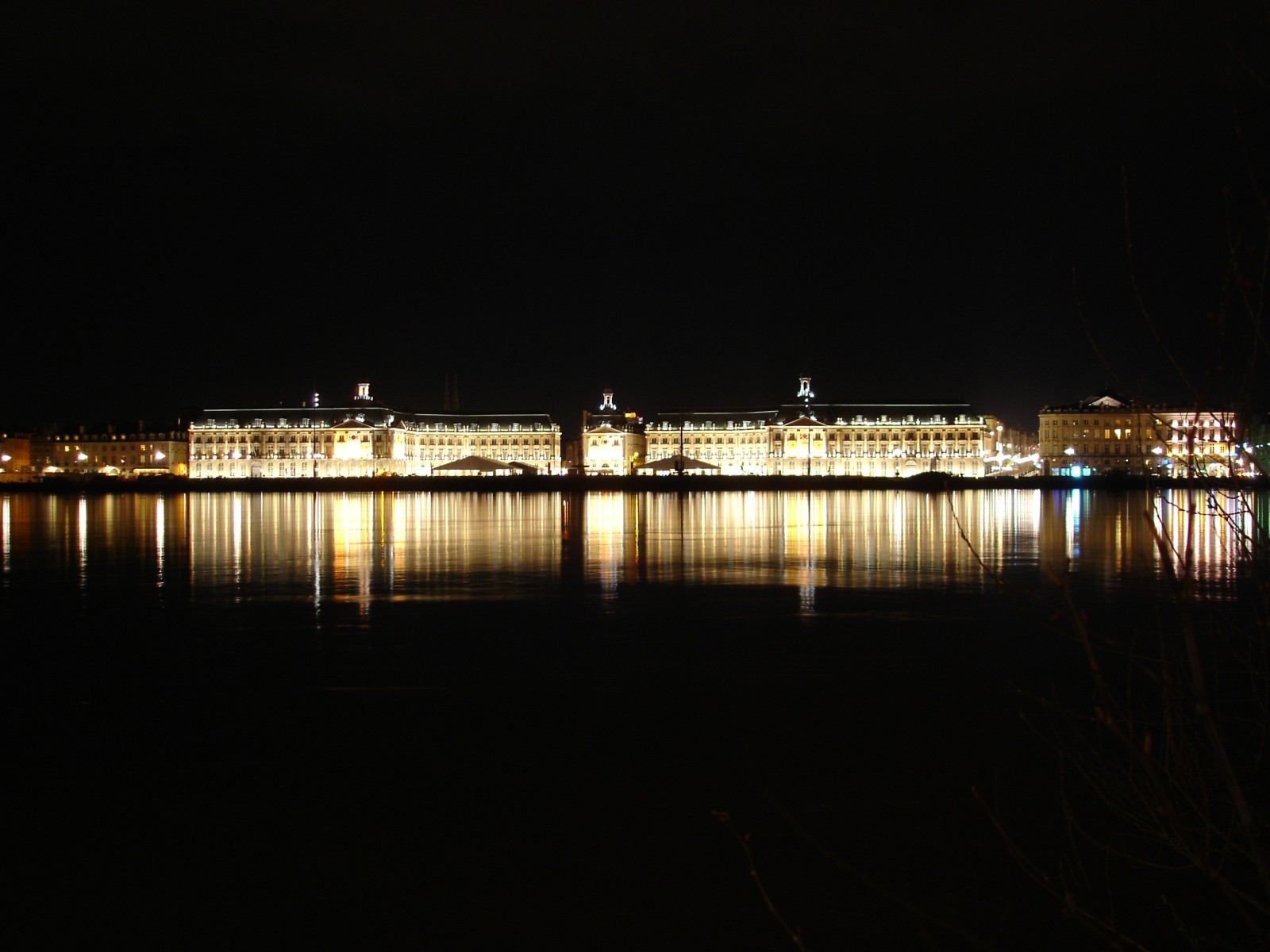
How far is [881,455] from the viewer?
455 ft

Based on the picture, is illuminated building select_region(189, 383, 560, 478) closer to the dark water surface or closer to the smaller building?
the smaller building

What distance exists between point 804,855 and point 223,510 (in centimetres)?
5351

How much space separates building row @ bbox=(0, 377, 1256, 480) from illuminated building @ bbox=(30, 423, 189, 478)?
0.18m

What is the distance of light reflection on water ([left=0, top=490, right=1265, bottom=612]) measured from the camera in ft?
75.5

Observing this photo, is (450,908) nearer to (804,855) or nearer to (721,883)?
(721,883)

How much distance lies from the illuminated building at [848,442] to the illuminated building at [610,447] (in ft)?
18.5

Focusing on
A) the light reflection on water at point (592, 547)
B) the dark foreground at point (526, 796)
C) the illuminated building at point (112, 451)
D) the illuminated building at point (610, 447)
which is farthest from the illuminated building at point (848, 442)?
the dark foreground at point (526, 796)

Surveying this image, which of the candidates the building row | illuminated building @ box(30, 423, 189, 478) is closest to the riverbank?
the building row

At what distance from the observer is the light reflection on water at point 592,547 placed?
2302 cm

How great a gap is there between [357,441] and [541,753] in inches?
5268

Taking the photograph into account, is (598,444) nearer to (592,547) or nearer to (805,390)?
(805,390)

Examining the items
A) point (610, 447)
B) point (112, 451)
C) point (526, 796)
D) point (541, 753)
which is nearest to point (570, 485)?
point (610, 447)

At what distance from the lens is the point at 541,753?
10.8m

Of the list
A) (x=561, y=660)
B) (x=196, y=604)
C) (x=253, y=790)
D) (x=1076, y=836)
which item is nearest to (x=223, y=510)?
(x=196, y=604)
